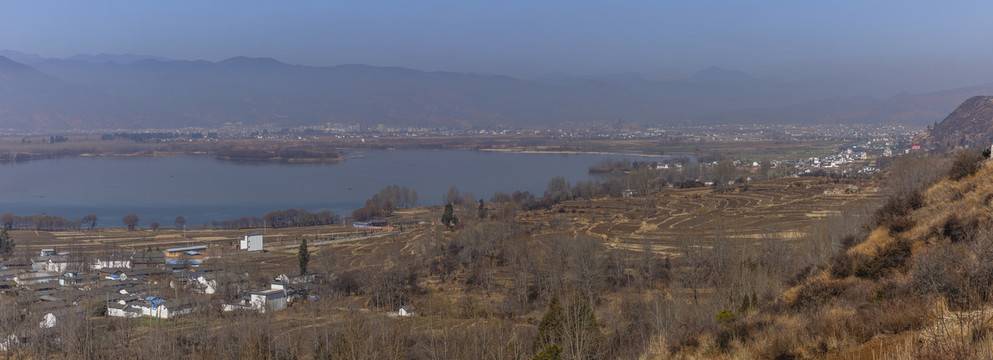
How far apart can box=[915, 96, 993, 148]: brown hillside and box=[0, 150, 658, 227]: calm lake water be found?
31.4 metres

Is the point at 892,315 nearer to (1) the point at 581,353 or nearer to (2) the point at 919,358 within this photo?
(2) the point at 919,358

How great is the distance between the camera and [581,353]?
350 inches

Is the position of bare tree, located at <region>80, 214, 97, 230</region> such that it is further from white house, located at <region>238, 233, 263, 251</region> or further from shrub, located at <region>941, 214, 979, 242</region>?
shrub, located at <region>941, 214, 979, 242</region>

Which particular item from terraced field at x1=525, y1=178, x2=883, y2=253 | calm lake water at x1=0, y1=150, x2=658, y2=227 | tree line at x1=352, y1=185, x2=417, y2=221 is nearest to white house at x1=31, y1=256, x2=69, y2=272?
calm lake water at x1=0, y1=150, x2=658, y2=227

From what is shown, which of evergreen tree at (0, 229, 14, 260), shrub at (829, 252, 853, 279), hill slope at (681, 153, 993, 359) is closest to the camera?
hill slope at (681, 153, 993, 359)

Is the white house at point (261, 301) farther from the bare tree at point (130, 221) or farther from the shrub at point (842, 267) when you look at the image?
the bare tree at point (130, 221)

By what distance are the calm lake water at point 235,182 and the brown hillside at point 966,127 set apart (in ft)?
103

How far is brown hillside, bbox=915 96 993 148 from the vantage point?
180 feet

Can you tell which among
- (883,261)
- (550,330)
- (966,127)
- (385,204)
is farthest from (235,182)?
(966,127)

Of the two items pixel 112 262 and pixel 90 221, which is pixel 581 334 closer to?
pixel 112 262

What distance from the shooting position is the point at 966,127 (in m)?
58.8

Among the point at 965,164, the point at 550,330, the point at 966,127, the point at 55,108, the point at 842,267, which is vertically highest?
the point at 55,108

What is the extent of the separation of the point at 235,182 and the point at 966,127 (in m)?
64.4

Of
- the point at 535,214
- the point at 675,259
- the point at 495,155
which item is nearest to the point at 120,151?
the point at 495,155
